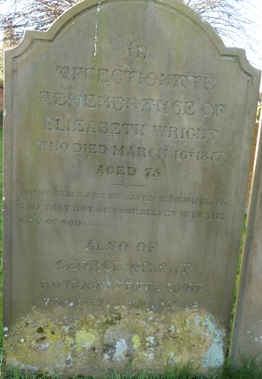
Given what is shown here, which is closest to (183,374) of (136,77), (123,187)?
(123,187)

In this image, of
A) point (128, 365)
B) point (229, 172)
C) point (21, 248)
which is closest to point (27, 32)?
point (21, 248)

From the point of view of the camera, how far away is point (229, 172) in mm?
2695

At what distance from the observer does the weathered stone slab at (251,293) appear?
8.95ft

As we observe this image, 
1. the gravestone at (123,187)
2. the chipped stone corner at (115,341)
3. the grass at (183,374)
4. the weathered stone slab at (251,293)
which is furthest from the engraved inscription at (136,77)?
the grass at (183,374)

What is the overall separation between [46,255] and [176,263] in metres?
0.95

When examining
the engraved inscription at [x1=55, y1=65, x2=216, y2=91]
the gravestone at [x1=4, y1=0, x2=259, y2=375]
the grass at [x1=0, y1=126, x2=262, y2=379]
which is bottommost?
the grass at [x1=0, y1=126, x2=262, y2=379]

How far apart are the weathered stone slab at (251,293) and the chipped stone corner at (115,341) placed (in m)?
0.14

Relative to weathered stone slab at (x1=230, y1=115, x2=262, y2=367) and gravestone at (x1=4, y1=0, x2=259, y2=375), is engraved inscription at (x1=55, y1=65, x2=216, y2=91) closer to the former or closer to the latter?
gravestone at (x1=4, y1=0, x2=259, y2=375)

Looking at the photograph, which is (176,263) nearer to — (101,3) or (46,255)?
(46,255)

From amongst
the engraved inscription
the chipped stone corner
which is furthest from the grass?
the engraved inscription

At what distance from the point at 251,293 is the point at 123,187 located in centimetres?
125

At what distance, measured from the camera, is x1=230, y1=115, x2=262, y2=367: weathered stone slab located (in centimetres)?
273

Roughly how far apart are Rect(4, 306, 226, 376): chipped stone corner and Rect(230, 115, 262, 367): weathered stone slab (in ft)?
0.45

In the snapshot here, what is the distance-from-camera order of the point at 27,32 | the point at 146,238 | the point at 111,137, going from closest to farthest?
the point at 27,32 → the point at 111,137 → the point at 146,238
